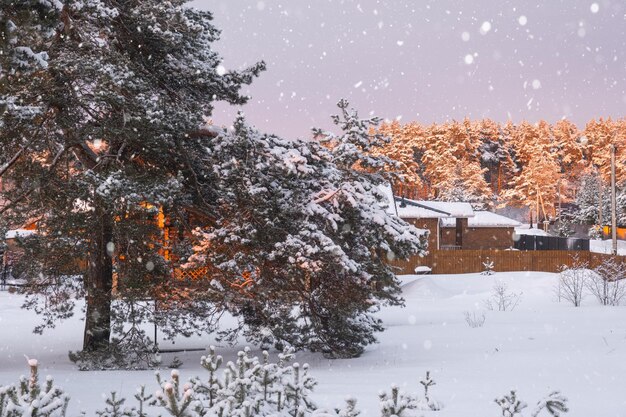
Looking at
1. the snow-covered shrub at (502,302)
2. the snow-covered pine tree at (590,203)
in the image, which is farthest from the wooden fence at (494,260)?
the snow-covered pine tree at (590,203)

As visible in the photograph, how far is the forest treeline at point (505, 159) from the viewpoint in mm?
76062

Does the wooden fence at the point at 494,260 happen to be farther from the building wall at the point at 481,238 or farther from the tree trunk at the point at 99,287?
the tree trunk at the point at 99,287

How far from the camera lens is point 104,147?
40.1 ft

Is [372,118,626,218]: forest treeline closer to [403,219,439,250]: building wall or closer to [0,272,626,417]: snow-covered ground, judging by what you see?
[403,219,439,250]: building wall

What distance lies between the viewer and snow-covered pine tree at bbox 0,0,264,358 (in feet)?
31.4

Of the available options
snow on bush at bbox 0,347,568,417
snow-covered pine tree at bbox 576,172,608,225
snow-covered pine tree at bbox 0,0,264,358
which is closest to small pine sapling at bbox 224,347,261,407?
snow on bush at bbox 0,347,568,417

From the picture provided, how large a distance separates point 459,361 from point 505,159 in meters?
86.2

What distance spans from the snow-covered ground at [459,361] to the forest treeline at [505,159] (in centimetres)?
5605

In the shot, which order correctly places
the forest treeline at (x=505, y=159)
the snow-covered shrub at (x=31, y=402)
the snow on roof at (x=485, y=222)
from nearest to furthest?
the snow-covered shrub at (x=31, y=402)
the snow on roof at (x=485, y=222)
the forest treeline at (x=505, y=159)

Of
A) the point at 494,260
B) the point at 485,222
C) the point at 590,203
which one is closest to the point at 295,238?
the point at 494,260

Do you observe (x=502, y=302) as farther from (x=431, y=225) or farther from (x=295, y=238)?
(x=431, y=225)

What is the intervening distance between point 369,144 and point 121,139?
14.3ft

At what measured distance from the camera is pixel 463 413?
256 inches

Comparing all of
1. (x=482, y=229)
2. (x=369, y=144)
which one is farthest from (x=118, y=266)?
(x=482, y=229)
